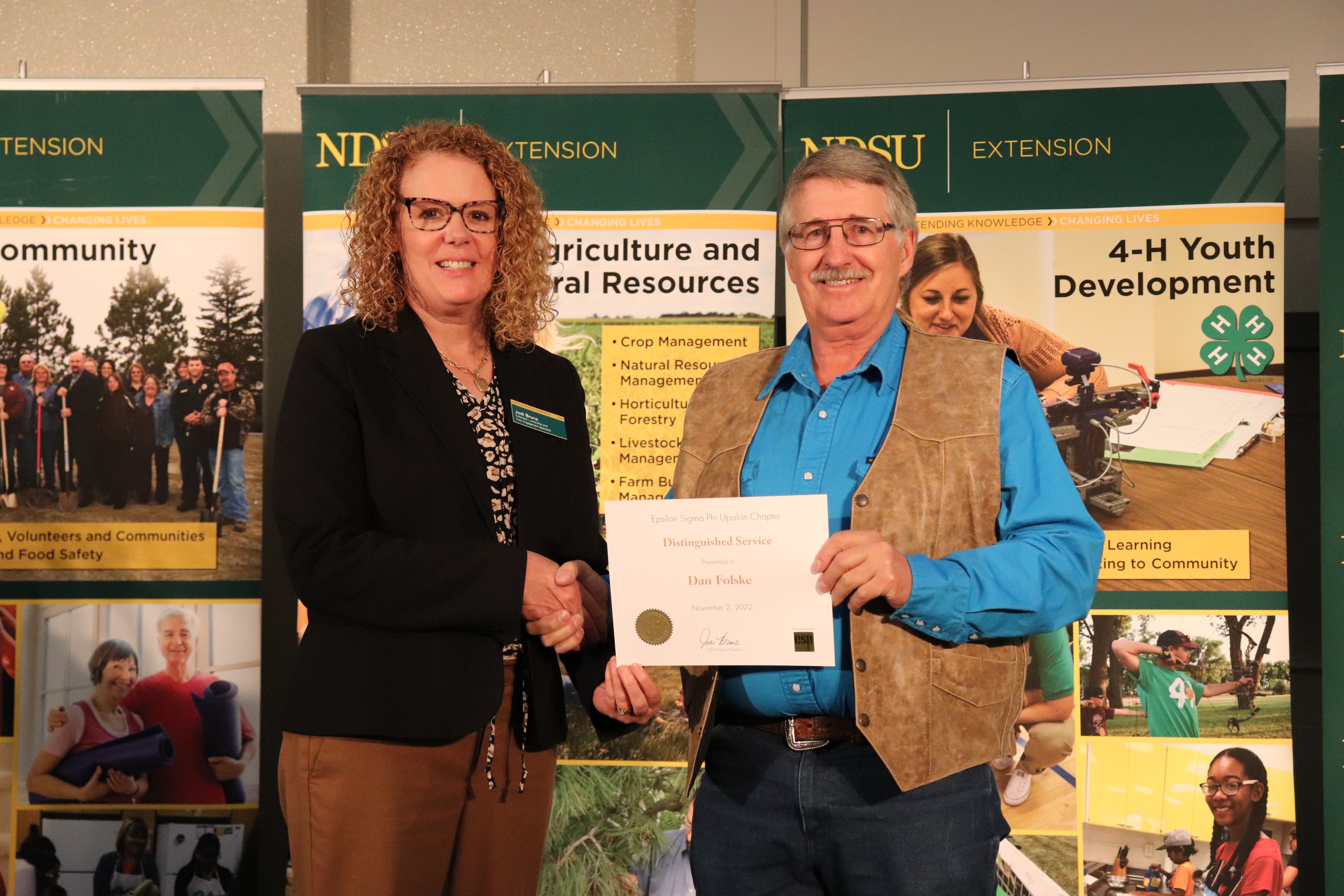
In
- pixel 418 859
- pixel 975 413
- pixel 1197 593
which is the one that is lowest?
pixel 418 859

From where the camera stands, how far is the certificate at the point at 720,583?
5.28 feet

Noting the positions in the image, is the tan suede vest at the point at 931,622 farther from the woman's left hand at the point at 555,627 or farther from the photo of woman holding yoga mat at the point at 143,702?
the photo of woman holding yoga mat at the point at 143,702

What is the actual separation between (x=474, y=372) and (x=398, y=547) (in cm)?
43

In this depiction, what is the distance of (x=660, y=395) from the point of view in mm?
3582

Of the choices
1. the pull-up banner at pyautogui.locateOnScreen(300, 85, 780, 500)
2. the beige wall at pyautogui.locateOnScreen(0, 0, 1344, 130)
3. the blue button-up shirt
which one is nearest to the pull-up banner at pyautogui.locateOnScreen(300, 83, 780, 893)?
the pull-up banner at pyautogui.locateOnScreen(300, 85, 780, 500)

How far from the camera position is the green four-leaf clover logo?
3.42 metres

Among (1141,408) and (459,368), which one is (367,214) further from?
(1141,408)

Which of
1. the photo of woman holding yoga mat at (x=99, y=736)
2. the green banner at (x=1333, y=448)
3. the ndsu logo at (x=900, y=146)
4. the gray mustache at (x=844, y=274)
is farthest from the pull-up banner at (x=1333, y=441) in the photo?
the photo of woman holding yoga mat at (x=99, y=736)

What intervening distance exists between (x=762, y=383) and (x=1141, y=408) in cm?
202

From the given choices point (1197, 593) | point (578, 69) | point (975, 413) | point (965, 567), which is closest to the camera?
point (965, 567)

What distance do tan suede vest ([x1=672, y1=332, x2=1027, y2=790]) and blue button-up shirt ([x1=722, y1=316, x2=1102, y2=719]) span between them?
31 mm

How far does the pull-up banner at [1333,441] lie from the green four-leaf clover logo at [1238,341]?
0.21m

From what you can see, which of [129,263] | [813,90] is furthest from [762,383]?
[129,263]
